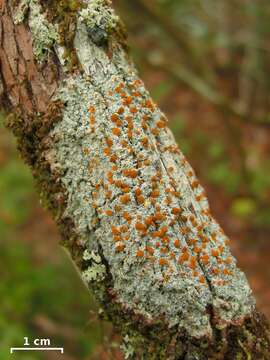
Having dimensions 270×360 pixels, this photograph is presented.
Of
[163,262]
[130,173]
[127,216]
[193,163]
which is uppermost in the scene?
[193,163]

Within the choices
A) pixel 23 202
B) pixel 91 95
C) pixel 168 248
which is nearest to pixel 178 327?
pixel 168 248

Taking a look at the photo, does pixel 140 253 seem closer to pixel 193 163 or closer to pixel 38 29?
pixel 38 29

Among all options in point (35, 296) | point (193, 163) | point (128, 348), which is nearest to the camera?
point (128, 348)

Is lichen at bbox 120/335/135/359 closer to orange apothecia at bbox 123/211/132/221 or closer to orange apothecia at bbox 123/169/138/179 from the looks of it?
orange apothecia at bbox 123/211/132/221

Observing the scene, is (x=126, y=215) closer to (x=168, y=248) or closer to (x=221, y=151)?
(x=168, y=248)

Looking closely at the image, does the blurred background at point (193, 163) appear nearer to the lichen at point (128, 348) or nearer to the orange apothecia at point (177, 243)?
the lichen at point (128, 348)

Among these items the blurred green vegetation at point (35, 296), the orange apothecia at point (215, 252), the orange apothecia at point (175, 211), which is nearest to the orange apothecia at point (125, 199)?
the orange apothecia at point (175, 211)

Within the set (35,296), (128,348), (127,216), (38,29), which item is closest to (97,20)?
(38,29)
